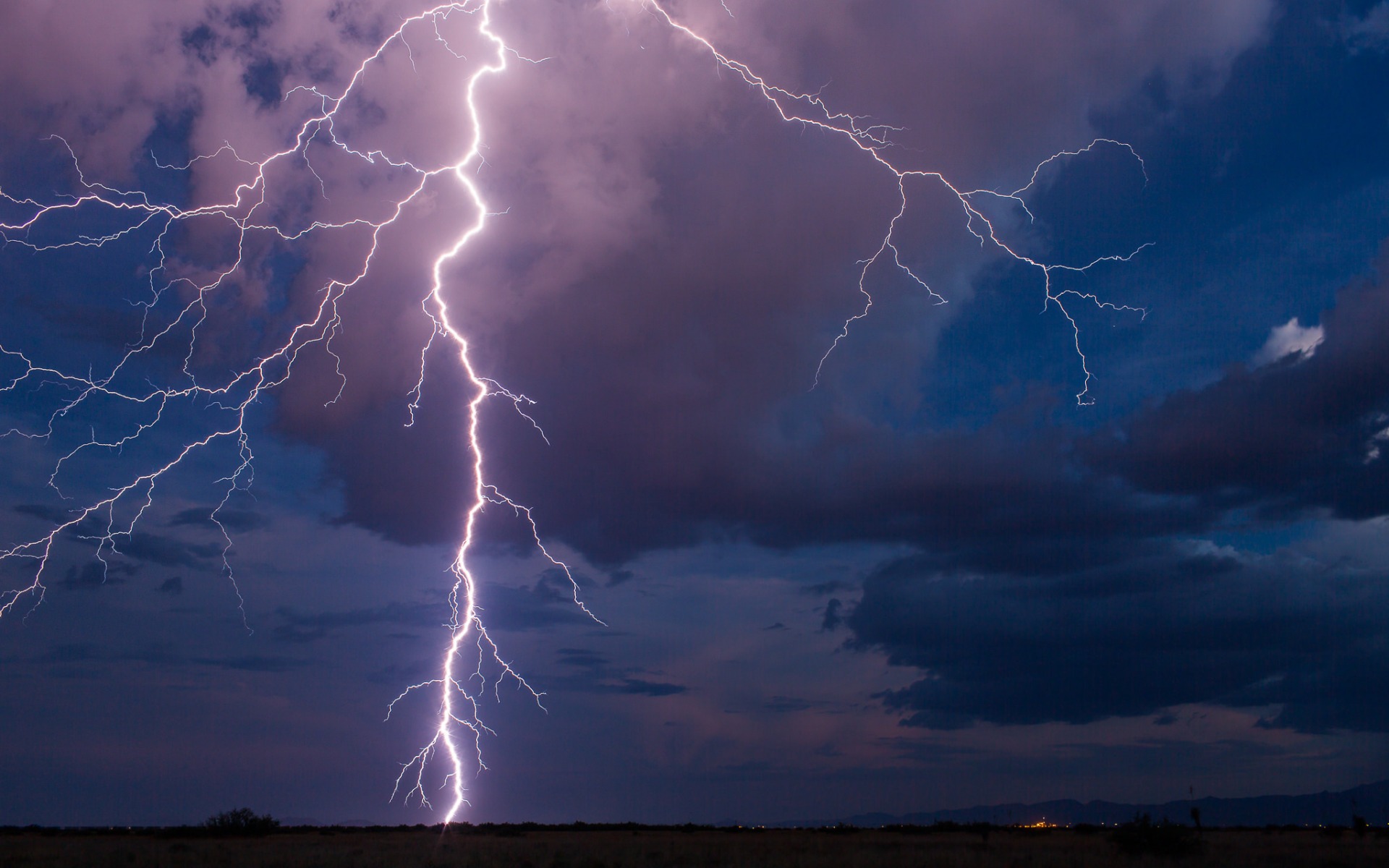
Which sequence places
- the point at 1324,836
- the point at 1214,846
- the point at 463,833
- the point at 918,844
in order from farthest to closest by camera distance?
the point at 463,833 → the point at 1324,836 → the point at 918,844 → the point at 1214,846

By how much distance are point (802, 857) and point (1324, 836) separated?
68.6 ft

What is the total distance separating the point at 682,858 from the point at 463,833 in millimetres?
23656

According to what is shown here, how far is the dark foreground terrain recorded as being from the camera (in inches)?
874

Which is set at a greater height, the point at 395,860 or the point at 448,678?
the point at 448,678

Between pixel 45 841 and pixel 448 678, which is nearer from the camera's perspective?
pixel 448 678

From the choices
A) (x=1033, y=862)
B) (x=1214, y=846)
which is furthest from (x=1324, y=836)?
(x=1033, y=862)

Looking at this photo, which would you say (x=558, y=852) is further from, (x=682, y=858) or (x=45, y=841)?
(x=45, y=841)

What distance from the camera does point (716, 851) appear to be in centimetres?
2616

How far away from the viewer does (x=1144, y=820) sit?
24.8m

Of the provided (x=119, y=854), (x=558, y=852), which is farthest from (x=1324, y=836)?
(x=119, y=854)

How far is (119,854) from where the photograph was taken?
81.6 ft

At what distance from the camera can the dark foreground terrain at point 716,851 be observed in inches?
874

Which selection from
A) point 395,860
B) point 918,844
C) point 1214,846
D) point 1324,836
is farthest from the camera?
point 1324,836

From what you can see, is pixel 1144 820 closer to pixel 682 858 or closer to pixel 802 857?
pixel 802 857
